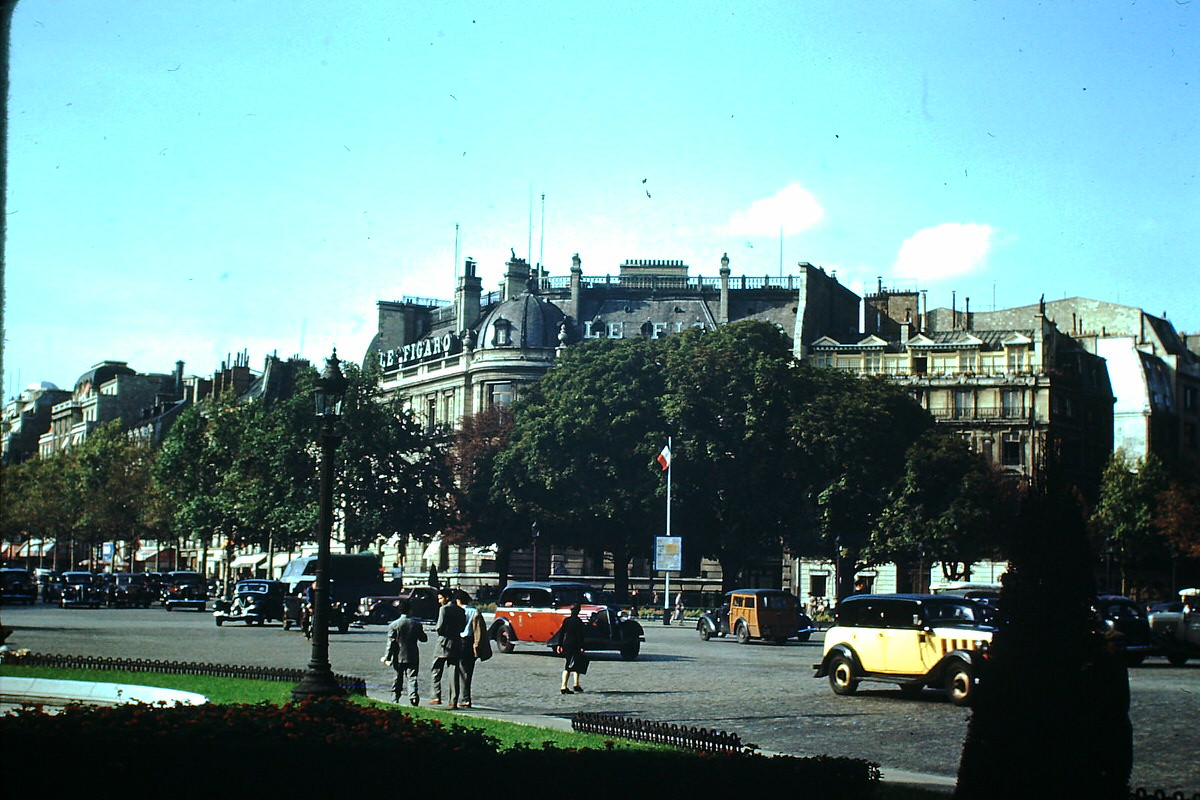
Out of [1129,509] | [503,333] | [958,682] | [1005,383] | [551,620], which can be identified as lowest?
[958,682]

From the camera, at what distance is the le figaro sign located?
102812 mm

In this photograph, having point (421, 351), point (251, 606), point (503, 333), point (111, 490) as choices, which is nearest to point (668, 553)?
point (251, 606)

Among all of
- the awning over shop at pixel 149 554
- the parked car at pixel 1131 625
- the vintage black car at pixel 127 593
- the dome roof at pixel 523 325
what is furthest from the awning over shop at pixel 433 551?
the parked car at pixel 1131 625

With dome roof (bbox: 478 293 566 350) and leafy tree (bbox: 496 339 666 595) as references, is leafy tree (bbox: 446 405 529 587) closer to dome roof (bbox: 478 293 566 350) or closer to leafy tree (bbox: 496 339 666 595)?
leafy tree (bbox: 496 339 666 595)

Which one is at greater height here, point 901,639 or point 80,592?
point 901,639

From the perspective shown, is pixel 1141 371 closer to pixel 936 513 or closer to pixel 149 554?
pixel 936 513

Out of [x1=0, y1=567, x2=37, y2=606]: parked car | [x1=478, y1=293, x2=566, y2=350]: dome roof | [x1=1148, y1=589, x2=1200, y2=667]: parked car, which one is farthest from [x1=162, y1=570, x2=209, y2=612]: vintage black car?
[x1=1148, y1=589, x2=1200, y2=667]: parked car

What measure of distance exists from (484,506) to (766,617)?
101ft

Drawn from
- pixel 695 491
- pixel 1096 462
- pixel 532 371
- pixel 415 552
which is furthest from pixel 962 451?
pixel 415 552

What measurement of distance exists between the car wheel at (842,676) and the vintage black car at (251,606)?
30989mm

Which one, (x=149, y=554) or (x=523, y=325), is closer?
(x=523, y=325)

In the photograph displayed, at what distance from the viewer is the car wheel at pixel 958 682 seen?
2375cm

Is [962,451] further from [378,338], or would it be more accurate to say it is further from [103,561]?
[103,561]

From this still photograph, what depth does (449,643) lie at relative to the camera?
22.3 m
